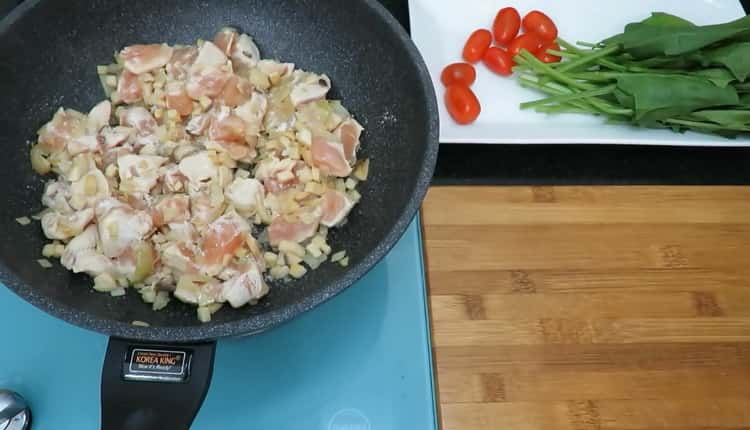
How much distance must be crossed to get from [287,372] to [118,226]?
0.30 meters

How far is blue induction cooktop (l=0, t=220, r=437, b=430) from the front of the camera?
0.87 metres

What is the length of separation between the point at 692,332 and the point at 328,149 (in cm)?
66

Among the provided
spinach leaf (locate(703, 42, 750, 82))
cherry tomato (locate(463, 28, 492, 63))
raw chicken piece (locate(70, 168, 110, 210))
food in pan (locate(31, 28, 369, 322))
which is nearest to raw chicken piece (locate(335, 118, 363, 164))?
food in pan (locate(31, 28, 369, 322))

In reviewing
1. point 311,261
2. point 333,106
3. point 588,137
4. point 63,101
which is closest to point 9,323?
point 63,101

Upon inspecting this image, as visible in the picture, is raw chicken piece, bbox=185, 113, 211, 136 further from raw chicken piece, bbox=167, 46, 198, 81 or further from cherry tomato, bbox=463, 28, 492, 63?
A: cherry tomato, bbox=463, 28, 492, 63

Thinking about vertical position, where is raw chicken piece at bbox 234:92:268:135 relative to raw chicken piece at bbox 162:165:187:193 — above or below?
above

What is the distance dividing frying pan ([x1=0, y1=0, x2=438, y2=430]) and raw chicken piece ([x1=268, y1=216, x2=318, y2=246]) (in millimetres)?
45

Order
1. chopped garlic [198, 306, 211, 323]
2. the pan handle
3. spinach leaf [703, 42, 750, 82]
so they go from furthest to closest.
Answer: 1. spinach leaf [703, 42, 750, 82]
2. chopped garlic [198, 306, 211, 323]
3. the pan handle

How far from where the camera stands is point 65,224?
0.83 m

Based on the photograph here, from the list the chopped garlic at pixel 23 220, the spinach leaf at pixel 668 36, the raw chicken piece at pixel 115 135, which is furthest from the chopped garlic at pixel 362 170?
the spinach leaf at pixel 668 36

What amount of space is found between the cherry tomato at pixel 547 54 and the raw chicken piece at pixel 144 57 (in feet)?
2.45

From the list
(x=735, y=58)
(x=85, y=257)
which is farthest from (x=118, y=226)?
(x=735, y=58)

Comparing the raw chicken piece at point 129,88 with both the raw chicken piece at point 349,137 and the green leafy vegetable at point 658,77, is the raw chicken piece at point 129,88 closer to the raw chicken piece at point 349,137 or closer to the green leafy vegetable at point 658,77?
the raw chicken piece at point 349,137

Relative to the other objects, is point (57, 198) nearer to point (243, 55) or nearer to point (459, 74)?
point (243, 55)
